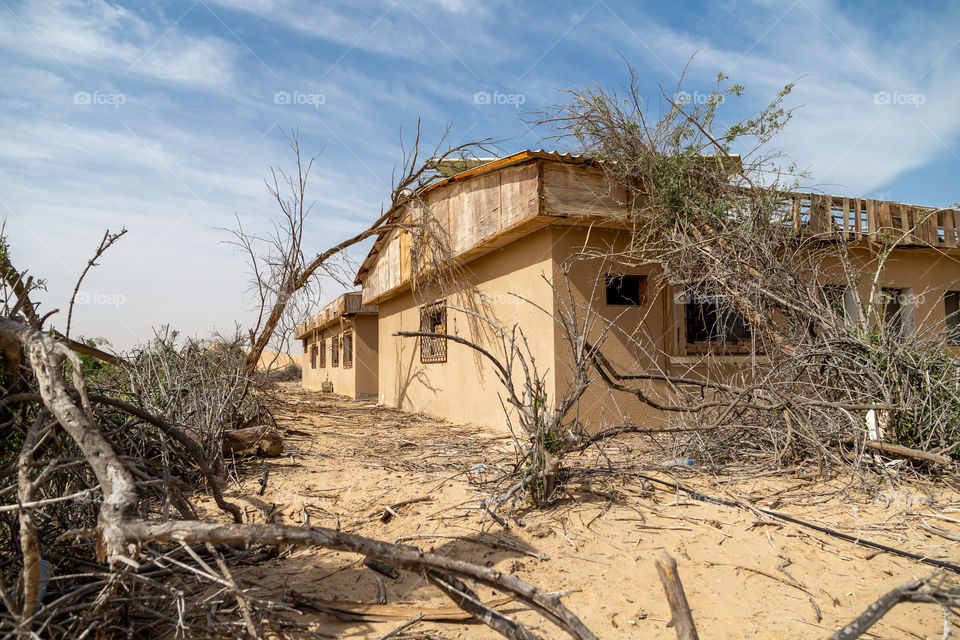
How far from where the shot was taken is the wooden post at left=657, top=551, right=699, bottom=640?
6.56 feet

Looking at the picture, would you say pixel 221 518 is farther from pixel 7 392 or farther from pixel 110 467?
pixel 110 467

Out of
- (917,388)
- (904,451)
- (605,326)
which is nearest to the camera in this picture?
(904,451)

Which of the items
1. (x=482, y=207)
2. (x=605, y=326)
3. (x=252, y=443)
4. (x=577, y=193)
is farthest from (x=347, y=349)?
(x=577, y=193)

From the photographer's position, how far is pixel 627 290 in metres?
7.85

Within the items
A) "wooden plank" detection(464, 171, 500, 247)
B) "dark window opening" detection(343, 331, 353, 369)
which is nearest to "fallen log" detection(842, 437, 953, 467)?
"wooden plank" detection(464, 171, 500, 247)

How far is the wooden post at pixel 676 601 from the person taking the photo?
6.56 ft

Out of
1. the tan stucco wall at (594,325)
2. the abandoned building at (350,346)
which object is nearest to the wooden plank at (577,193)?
the tan stucco wall at (594,325)

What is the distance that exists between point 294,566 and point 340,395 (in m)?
15.7

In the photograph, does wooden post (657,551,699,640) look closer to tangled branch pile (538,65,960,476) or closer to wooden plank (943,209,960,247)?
tangled branch pile (538,65,960,476)

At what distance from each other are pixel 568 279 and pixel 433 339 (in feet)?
19.9

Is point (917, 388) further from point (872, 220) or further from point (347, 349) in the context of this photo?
point (347, 349)

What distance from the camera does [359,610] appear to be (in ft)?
9.23

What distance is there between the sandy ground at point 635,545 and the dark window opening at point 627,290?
276 centimetres

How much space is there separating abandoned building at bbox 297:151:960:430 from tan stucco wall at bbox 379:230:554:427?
26 millimetres
